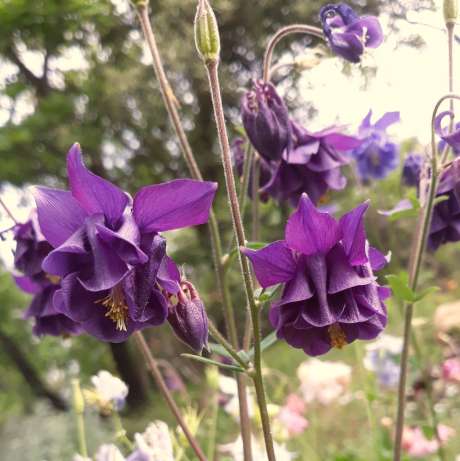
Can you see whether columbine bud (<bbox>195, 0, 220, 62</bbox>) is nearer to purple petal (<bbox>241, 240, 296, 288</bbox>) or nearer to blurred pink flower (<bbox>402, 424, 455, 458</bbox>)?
purple petal (<bbox>241, 240, 296, 288</bbox>)

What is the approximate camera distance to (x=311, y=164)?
74cm

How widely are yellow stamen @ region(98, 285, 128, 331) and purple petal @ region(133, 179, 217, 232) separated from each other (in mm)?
55

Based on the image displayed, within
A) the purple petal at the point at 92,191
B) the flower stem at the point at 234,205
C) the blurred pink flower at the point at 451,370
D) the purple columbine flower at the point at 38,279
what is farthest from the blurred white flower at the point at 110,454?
the blurred pink flower at the point at 451,370

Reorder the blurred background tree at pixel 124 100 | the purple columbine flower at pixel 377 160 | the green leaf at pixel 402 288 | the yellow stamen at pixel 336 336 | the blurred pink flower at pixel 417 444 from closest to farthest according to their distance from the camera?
the yellow stamen at pixel 336 336, the green leaf at pixel 402 288, the purple columbine flower at pixel 377 160, the blurred pink flower at pixel 417 444, the blurred background tree at pixel 124 100

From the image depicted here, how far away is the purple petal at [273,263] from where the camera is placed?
0.48 meters

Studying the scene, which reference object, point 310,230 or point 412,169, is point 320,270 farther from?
point 412,169

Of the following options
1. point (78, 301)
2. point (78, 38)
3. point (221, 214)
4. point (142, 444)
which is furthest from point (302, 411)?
point (78, 38)

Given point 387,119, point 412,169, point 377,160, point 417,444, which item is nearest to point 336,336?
point 387,119

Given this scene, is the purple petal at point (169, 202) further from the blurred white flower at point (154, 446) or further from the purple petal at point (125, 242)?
the blurred white flower at point (154, 446)

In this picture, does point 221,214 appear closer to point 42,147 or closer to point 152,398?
point 42,147

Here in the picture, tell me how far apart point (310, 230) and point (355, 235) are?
4 centimetres

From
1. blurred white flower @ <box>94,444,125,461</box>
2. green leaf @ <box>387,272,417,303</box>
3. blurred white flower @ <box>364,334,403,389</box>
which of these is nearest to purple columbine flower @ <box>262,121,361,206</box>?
green leaf @ <box>387,272,417,303</box>

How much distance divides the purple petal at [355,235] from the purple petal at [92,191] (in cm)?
18

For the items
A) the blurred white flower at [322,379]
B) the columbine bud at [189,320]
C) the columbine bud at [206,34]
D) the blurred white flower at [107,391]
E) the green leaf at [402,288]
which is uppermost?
the columbine bud at [206,34]
